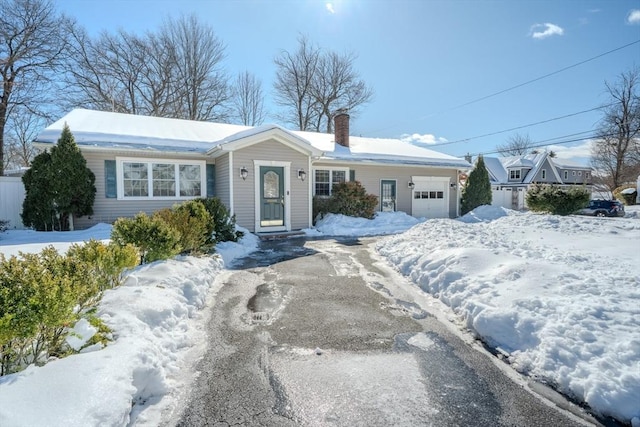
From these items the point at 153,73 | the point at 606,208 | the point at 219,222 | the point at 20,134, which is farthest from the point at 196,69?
the point at 606,208

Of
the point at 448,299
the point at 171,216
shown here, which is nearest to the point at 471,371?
the point at 448,299

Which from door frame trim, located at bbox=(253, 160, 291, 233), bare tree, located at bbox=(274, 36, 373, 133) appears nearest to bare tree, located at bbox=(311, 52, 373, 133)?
bare tree, located at bbox=(274, 36, 373, 133)

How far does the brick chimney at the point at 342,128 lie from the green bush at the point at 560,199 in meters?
8.63

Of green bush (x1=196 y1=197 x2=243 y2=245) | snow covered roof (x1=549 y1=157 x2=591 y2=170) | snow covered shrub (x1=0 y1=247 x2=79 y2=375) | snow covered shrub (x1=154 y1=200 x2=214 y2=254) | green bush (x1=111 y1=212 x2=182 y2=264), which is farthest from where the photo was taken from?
snow covered roof (x1=549 y1=157 x2=591 y2=170)

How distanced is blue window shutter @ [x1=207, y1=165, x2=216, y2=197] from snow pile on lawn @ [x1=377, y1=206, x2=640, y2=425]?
771cm

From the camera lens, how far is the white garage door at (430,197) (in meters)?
16.8

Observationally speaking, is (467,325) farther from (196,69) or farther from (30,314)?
(196,69)

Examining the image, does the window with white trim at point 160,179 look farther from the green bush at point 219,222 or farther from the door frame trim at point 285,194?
the green bush at point 219,222

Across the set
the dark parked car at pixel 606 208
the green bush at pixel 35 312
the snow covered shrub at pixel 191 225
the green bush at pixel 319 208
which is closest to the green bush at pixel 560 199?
the green bush at pixel 319 208

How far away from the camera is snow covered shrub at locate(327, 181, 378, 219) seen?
45.1 ft

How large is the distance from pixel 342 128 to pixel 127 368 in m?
15.0

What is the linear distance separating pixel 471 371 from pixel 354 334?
126cm

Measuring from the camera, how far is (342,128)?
640 inches

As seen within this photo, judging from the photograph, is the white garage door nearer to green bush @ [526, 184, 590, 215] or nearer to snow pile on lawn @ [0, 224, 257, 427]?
green bush @ [526, 184, 590, 215]
